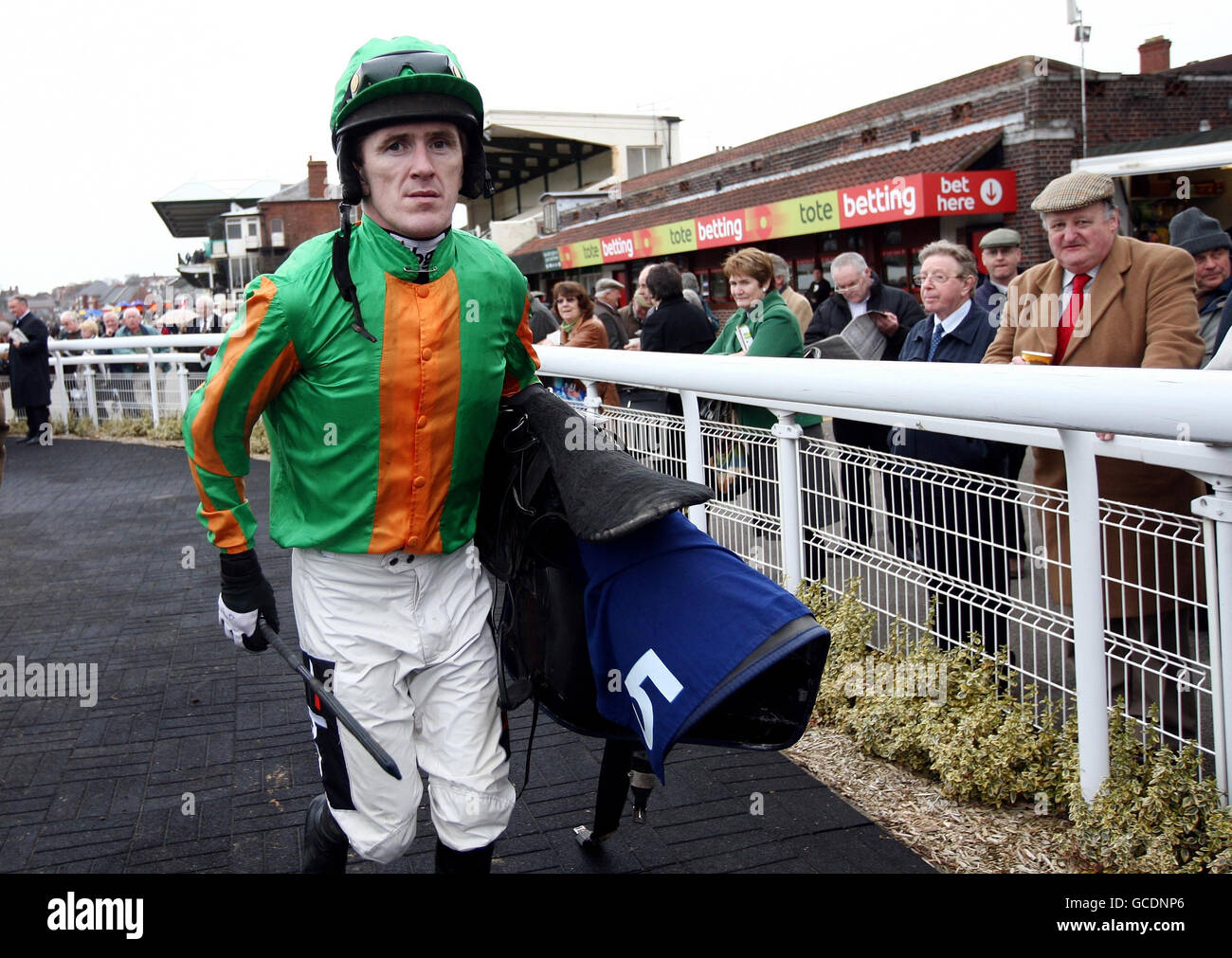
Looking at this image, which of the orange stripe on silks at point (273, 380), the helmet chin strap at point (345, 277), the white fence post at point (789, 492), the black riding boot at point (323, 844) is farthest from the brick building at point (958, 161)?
the black riding boot at point (323, 844)

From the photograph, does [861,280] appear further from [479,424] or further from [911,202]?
[911,202]

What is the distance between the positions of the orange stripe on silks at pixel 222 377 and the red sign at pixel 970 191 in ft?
60.2

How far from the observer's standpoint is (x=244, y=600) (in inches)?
110

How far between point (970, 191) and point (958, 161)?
0.62m

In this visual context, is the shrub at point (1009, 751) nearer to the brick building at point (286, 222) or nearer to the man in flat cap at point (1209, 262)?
the man in flat cap at point (1209, 262)

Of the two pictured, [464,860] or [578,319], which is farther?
[578,319]

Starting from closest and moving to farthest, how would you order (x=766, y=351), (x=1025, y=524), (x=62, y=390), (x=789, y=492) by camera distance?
(x=1025, y=524)
(x=789, y=492)
(x=766, y=351)
(x=62, y=390)

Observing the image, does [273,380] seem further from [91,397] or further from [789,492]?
[91,397]

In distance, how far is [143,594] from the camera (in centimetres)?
700

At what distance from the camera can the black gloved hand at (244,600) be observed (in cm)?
279

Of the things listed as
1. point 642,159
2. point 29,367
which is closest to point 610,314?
point 29,367

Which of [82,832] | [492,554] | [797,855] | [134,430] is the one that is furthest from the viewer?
[134,430]
